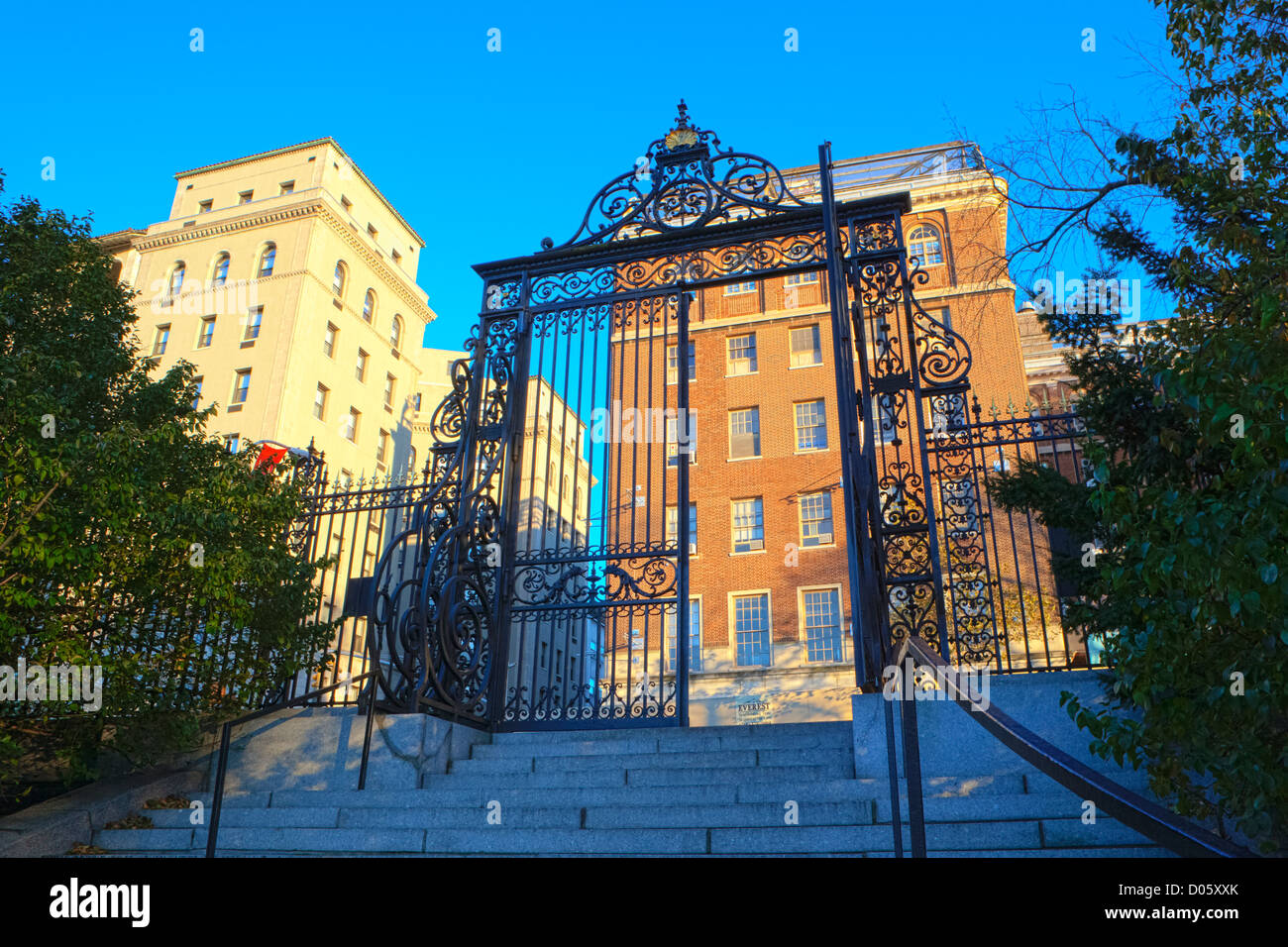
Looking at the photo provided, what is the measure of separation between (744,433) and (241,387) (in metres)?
19.5

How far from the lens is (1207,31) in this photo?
6.59 meters

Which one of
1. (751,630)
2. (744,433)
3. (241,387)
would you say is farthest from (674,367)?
(241,387)

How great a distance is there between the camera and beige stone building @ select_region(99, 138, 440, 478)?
1377 inches

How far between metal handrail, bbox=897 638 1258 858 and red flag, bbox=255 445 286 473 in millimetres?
7715

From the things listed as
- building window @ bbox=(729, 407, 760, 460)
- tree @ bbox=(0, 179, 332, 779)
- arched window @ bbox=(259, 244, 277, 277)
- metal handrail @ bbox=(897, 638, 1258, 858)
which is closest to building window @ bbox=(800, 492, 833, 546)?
building window @ bbox=(729, 407, 760, 460)

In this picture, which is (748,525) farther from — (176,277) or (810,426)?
(176,277)

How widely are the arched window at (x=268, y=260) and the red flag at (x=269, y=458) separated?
27509mm

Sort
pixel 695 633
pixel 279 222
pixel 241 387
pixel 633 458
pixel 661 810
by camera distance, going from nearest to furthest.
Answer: pixel 661 810
pixel 633 458
pixel 695 633
pixel 241 387
pixel 279 222

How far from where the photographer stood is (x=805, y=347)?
95.1 feet

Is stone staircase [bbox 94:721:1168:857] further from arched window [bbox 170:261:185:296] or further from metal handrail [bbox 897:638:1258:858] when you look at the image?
arched window [bbox 170:261:185:296]

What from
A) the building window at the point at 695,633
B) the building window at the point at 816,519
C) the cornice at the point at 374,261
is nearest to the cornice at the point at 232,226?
the cornice at the point at 374,261

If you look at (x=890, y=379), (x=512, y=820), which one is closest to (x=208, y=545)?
(x=512, y=820)

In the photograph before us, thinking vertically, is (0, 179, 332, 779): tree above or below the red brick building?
below

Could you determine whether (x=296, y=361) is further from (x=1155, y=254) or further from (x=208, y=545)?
(x=1155, y=254)
